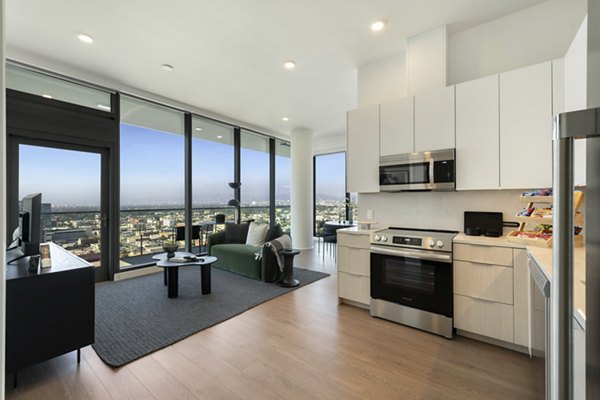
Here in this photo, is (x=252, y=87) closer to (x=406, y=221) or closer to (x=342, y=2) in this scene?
(x=342, y=2)

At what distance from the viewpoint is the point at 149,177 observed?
474cm

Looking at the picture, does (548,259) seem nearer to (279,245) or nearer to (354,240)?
(354,240)

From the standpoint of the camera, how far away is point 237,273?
452 cm

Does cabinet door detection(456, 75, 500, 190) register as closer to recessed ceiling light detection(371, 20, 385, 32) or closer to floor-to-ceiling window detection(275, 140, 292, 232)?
recessed ceiling light detection(371, 20, 385, 32)

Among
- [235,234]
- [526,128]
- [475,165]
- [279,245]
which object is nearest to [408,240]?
[475,165]

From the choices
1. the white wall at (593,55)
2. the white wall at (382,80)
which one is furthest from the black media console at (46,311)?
the white wall at (382,80)

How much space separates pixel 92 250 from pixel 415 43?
548 cm

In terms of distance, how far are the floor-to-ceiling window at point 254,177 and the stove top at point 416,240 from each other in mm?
4001

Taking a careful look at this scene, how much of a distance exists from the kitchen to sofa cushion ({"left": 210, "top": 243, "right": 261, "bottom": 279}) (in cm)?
165

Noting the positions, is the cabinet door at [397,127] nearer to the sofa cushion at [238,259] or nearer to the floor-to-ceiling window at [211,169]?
the sofa cushion at [238,259]

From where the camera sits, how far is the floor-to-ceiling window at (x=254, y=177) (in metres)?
6.48

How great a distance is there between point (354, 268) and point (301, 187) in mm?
3882

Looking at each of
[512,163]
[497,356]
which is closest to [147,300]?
[497,356]

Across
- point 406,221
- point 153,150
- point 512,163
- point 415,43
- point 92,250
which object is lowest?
point 92,250
